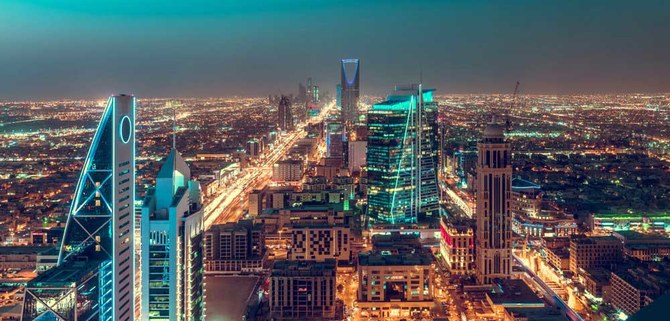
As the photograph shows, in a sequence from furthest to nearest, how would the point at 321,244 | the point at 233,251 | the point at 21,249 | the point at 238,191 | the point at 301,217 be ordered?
the point at 238,191 < the point at 301,217 < the point at 321,244 < the point at 233,251 < the point at 21,249

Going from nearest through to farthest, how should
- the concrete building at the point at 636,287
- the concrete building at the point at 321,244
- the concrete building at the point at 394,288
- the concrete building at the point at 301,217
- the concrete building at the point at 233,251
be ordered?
the concrete building at the point at 636,287 → the concrete building at the point at 394,288 → the concrete building at the point at 233,251 → the concrete building at the point at 321,244 → the concrete building at the point at 301,217

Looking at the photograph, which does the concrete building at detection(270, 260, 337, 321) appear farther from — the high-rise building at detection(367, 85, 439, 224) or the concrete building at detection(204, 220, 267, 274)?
the high-rise building at detection(367, 85, 439, 224)

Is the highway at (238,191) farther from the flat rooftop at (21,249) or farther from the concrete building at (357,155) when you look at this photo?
the flat rooftop at (21,249)

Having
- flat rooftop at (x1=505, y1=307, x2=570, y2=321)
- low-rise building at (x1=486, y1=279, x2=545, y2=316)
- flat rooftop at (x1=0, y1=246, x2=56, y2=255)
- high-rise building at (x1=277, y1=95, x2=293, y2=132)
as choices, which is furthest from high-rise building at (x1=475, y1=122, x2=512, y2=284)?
high-rise building at (x1=277, y1=95, x2=293, y2=132)

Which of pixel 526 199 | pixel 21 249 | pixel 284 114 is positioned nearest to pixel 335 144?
pixel 284 114

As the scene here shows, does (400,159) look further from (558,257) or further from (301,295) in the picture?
(301,295)

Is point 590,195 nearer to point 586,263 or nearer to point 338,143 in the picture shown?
point 586,263

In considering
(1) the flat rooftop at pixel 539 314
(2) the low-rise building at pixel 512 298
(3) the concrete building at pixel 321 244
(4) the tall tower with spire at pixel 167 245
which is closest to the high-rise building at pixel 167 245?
(4) the tall tower with spire at pixel 167 245
